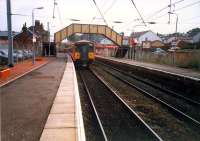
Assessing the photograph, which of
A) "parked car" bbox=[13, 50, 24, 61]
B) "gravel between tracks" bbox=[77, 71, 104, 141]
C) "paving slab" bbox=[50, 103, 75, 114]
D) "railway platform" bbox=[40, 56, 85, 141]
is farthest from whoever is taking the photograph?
"parked car" bbox=[13, 50, 24, 61]

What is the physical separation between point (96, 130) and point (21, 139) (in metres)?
3.25

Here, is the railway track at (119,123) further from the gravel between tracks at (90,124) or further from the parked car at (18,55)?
the parked car at (18,55)

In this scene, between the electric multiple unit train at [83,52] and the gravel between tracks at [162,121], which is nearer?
the gravel between tracks at [162,121]

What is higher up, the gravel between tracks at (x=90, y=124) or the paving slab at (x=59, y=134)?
the paving slab at (x=59, y=134)

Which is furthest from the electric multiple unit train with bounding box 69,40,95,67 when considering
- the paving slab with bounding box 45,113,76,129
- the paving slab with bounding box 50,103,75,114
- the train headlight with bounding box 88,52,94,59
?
the paving slab with bounding box 45,113,76,129

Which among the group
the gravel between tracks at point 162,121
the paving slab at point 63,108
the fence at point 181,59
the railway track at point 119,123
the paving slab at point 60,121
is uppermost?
the fence at point 181,59

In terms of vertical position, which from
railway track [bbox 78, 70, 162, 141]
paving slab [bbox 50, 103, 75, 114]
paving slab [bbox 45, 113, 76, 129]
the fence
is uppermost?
the fence

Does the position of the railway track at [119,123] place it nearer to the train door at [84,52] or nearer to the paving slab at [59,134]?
the paving slab at [59,134]

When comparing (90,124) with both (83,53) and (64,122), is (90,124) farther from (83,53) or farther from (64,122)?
(83,53)

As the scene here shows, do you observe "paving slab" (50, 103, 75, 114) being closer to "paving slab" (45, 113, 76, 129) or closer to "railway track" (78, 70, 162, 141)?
"paving slab" (45, 113, 76, 129)

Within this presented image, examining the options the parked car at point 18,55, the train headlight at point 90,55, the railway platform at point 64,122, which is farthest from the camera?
the train headlight at point 90,55

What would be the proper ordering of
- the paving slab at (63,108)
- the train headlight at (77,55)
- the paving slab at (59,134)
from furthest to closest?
the train headlight at (77,55) < the paving slab at (63,108) < the paving slab at (59,134)

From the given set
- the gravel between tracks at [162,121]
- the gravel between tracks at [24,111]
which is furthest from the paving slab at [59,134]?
the gravel between tracks at [162,121]

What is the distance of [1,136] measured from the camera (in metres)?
7.81
